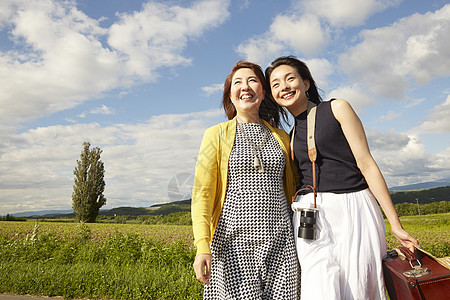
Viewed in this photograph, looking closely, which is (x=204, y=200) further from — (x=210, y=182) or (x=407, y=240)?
(x=407, y=240)

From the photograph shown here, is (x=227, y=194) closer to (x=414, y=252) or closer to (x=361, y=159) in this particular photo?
(x=361, y=159)

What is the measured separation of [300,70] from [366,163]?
901mm

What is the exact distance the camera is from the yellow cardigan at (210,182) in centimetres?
206

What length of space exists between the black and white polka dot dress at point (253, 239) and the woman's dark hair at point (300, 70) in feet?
2.41

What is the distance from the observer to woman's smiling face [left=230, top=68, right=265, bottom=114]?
2377 mm

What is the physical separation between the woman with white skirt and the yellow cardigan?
280mm

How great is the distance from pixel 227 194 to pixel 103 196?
3222 cm

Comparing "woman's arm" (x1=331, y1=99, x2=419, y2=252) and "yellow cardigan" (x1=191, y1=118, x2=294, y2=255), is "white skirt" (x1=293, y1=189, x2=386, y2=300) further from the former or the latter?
"yellow cardigan" (x1=191, y1=118, x2=294, y2=255)

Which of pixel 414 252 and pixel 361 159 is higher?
pixel 361 159

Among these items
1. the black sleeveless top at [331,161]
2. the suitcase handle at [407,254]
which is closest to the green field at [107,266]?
the black sleeveless top at [331,161]

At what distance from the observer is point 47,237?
7.02 meters

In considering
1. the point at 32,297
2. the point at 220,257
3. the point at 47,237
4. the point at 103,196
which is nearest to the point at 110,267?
the point at 32,297

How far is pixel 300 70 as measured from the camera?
2.50m

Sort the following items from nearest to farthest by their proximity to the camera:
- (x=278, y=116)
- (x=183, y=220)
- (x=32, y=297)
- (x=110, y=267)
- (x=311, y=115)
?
1. (x=311, y=115)
2. (x=278, y=116)
3. (x=32, y=297)
4. (x=110, y=267)
5. (x=183, y=220)
